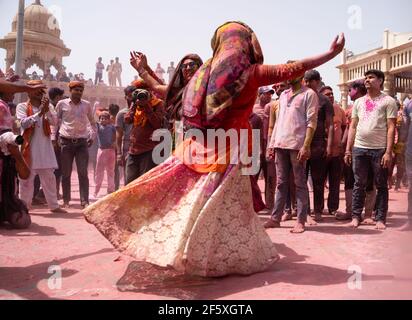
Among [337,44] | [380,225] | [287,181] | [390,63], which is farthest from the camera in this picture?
[390,63]

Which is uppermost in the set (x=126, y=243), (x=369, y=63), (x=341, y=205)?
(x=369, y=63)

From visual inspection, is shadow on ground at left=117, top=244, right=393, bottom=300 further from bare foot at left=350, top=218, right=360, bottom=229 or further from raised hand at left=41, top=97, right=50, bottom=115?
raised hand at left=41, top=97, right=50, bottom=115

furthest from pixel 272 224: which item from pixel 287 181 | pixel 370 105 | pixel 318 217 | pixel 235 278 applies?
pixel 235 278

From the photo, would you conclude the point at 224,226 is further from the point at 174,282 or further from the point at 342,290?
the point at 342,290

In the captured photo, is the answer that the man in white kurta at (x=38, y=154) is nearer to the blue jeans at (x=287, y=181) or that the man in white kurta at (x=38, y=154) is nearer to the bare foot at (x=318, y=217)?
the blue jeans at (x=287, y=181)

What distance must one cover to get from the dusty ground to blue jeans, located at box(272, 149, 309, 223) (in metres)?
0.27

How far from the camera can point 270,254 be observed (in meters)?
3.58

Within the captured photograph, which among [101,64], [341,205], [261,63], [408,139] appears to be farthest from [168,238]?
[101,64]

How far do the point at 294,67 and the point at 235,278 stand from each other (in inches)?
66.5

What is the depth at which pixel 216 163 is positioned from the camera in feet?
10.9

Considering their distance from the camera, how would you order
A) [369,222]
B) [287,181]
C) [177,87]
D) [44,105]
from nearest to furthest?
[177,87], [287,181], [369,222], [44,105]

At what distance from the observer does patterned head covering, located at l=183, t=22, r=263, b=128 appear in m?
3.27

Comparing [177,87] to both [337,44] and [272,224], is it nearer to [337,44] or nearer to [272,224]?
[337,44]
